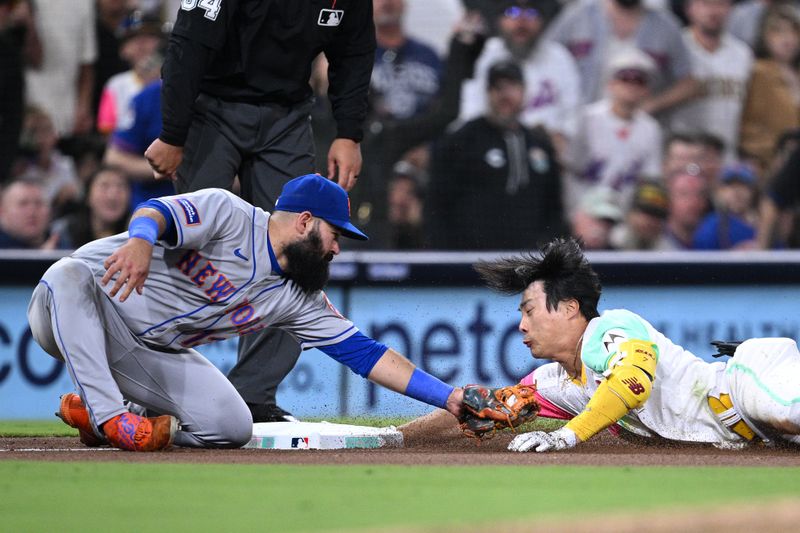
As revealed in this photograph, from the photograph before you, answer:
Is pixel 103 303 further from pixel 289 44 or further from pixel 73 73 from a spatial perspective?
pixel 73 73

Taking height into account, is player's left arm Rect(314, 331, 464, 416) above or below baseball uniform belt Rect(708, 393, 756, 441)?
above

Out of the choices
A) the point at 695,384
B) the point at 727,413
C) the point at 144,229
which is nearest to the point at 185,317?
the point at 144,229

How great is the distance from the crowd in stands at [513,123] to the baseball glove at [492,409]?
4.29 metres

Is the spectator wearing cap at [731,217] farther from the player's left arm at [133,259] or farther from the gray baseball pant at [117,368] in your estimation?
the player's left arm at [133,259]

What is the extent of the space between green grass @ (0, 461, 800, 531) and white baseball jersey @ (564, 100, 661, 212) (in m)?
5.45

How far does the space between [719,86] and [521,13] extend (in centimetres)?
172

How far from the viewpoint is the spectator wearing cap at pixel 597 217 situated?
9.54 meters

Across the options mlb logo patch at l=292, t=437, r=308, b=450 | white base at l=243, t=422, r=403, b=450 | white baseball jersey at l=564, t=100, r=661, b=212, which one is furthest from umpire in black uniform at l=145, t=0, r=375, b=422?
white baseball jersey at l=564, t=100, r=661, b=212

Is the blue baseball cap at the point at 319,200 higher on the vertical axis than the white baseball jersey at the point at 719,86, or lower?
lower

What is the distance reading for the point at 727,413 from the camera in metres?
5.30

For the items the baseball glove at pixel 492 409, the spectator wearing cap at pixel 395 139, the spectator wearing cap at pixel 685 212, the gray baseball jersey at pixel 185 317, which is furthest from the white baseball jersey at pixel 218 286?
the spectator wearing cap at pixel 685 212

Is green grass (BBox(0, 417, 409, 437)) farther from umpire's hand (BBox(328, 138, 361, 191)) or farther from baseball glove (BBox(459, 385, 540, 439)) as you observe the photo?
baseball glove (BBox(459, 385, 540, 439))

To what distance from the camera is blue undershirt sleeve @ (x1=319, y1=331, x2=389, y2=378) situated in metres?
5.33

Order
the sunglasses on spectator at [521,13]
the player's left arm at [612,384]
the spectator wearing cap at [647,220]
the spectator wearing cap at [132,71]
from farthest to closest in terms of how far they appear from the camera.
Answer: the sunglasses on spectator at [521,13]
the spectator wearing cap at [647,220]
the spectator wearing cap at [132,71]
the player's left arm at [612,384]
